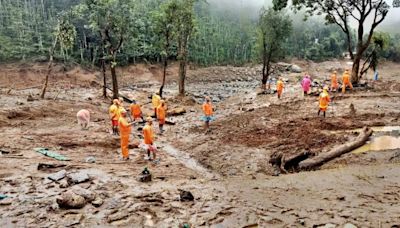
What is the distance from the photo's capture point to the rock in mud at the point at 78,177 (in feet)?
27.4

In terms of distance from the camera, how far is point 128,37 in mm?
24484

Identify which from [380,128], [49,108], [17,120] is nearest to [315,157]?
[380,128]

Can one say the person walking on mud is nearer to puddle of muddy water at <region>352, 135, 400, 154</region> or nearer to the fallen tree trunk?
the fallen tree trunk

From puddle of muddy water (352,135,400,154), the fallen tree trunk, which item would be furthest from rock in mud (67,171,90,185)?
puddle of muddy water (352,135,400,154)

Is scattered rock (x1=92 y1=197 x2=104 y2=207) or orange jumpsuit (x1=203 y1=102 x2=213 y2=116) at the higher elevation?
orange jumpsuit (x1=203 y1=102 x2=213 y2=116)

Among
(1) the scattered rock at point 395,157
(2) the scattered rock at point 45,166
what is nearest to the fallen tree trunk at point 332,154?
(1) the scattered rock at point 395,157

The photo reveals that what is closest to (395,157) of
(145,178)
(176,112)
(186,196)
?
(186,196)

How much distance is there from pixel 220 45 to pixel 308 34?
76.6 ft

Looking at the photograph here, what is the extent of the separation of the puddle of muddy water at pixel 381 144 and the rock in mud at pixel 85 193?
25.6ft

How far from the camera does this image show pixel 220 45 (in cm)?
7250

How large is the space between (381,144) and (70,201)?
988cm

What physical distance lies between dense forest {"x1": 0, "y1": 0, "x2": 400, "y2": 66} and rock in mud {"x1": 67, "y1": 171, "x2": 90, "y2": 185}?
1551 centimetres

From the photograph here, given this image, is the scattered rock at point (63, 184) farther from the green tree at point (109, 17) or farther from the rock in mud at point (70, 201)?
the green tree at point (109, 17)

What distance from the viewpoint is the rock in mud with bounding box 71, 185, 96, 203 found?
7421mm
